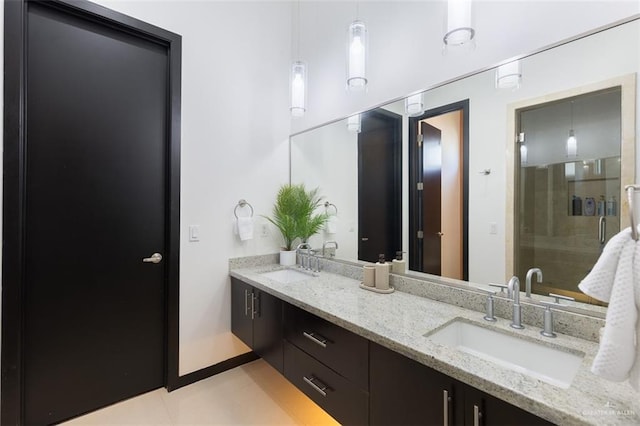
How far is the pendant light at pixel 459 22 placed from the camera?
1331mm

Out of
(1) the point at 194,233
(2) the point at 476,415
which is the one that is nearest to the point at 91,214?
(1) the point at 194,233

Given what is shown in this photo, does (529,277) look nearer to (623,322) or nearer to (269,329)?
Result: (623,322)

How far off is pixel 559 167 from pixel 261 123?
81.5 inches

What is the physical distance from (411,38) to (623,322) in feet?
5.63

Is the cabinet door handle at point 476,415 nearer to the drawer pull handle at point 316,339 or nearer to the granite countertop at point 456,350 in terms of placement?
the granite countertop at point 456,350

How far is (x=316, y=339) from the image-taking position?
5.06ft

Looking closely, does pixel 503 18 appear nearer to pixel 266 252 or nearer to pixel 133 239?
pixel 266 252

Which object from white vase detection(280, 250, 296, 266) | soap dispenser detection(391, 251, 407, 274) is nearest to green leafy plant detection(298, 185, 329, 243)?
white vase detection(280, 250, 296, 266)

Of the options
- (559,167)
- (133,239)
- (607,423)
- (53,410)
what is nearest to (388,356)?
(607,423)

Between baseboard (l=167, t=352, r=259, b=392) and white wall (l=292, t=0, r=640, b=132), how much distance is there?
6.64 ft

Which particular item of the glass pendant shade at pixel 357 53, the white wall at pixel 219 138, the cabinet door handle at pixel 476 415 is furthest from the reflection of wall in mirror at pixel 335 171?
the cabinet door handle at pixel 476 415

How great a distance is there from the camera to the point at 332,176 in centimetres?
248

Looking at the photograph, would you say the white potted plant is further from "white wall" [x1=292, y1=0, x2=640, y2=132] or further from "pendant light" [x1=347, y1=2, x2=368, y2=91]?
"pendant light" [x1=347, y1=2, x2=368, y2=91]

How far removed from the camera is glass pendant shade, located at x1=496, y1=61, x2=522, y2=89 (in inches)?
54.0
